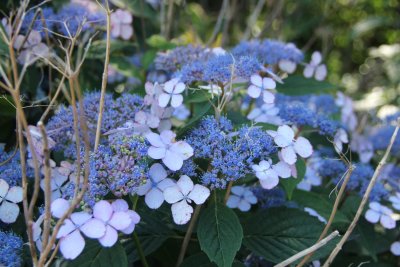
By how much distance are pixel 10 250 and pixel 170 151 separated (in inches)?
11.5

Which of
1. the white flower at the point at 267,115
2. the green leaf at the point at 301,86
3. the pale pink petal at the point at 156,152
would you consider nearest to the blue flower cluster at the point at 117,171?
the pale pink petal at the point at 156,152

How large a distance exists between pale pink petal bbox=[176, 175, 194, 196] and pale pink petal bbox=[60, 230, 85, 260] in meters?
0.19

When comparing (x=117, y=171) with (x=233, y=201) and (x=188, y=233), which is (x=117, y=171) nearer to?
(x=188, y=233)

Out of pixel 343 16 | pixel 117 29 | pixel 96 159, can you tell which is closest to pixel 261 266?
pixel 96 159

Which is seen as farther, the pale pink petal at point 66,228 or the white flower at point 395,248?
the white flower at point 395,248

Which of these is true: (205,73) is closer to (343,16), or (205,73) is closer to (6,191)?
(6,191)

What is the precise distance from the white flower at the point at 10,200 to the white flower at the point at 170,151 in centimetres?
25

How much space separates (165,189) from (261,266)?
375 millimetres

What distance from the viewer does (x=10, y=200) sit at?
1002 millimetres

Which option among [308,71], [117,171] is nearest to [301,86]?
[308,71]

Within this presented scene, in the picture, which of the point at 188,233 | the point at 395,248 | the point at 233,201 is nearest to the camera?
the point at 188,233

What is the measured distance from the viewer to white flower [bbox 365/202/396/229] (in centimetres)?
122

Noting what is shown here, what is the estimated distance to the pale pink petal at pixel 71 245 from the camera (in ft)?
2.66

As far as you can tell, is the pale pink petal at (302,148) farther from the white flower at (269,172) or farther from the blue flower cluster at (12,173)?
the blue flower cluster at (12,173)
